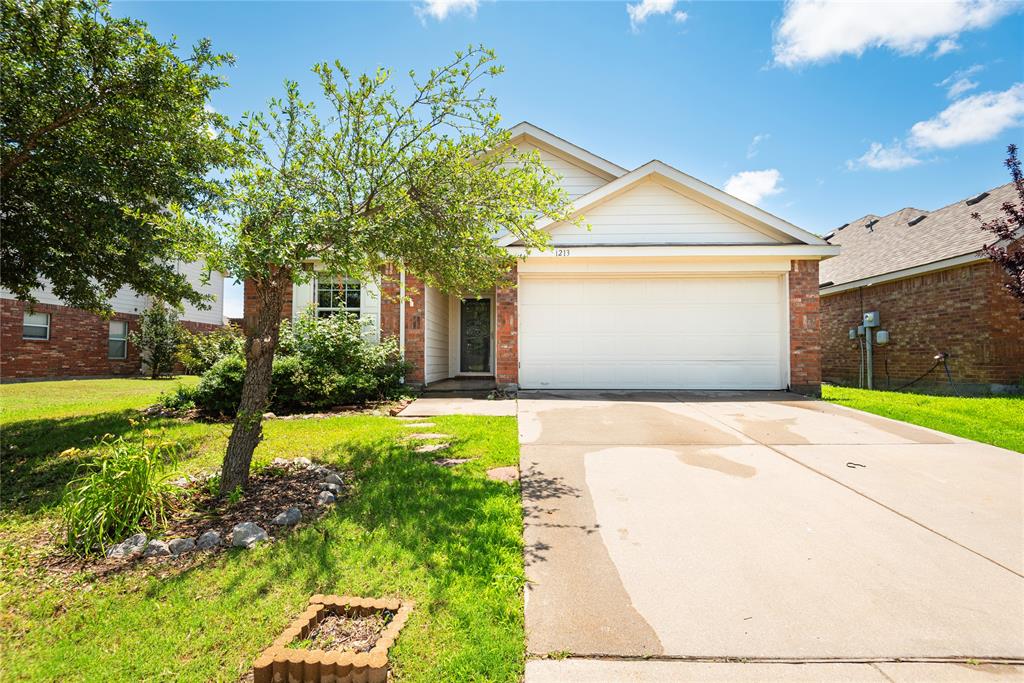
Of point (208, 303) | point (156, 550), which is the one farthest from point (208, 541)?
point (208, 303)

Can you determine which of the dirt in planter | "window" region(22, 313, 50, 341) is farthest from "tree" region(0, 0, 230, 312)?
"window" region(22, 313, 50, 341)

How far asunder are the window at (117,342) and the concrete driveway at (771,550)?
20.6 metres

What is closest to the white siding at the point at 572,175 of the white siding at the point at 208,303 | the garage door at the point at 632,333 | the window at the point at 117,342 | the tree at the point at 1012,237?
the garage door at the point at 632,333

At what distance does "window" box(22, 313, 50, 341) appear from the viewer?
15398mm

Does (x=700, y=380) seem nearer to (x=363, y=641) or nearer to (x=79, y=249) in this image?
(x=363, y=641)

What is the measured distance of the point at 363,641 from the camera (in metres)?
2.23

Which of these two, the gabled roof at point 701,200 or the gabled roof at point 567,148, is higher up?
the gabled roof at point 567,148

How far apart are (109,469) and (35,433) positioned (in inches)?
205

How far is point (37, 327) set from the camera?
15.7m

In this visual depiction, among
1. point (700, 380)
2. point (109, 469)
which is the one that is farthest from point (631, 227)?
point (109, 469)

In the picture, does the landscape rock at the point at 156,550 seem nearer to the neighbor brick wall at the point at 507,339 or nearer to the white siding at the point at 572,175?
the neighbor brick wall at the point at 507,339

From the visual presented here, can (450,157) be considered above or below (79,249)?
above

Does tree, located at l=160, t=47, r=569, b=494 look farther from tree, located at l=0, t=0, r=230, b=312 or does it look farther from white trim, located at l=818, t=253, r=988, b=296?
white trim, located at l=818, t=253, r=988, b=296

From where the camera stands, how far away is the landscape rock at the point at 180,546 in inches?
123
